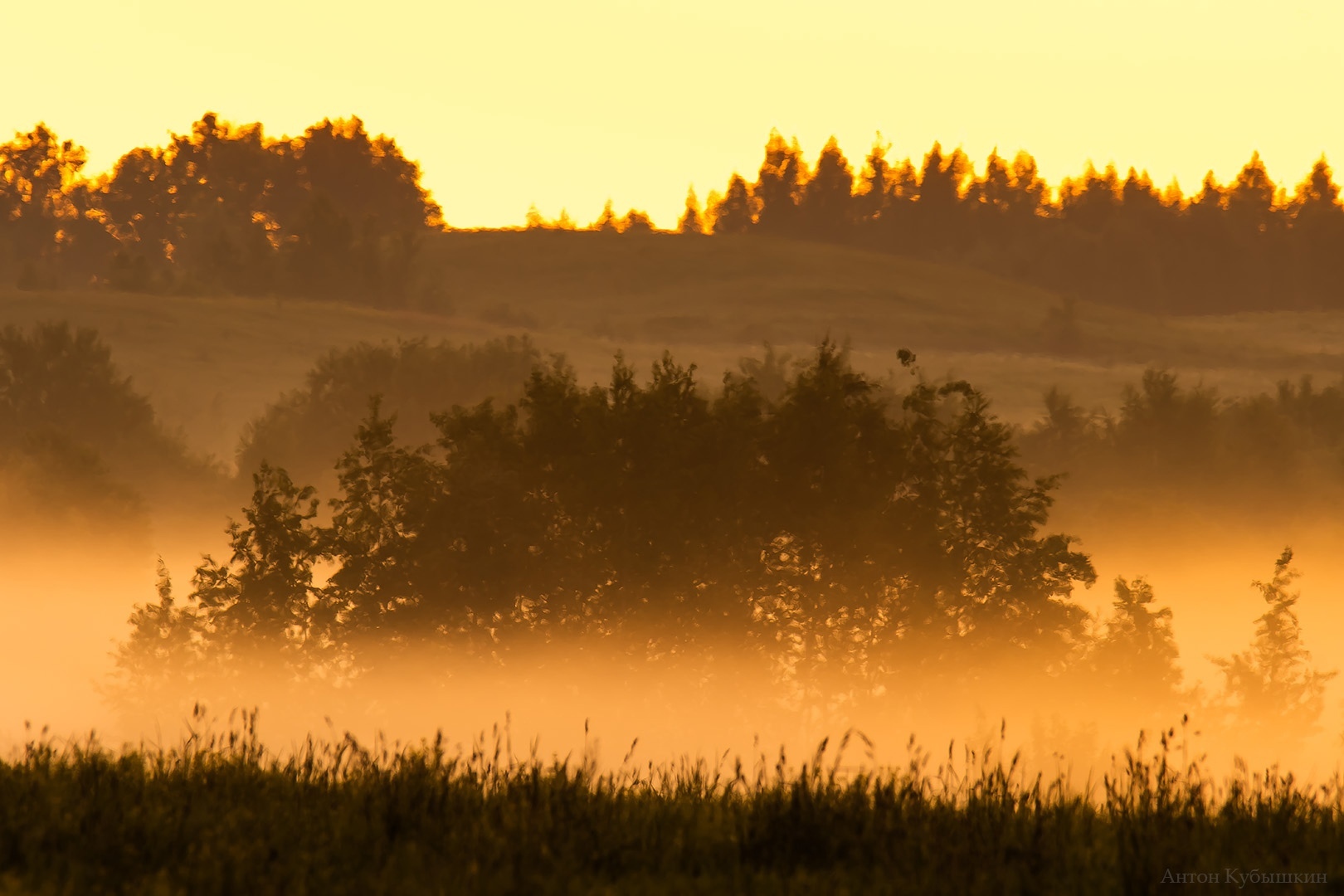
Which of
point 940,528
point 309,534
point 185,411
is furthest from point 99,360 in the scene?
point 940,528

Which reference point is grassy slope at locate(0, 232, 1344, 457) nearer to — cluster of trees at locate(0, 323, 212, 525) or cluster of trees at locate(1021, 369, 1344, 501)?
cluster of trees at locate(0, 323, 212, 525)

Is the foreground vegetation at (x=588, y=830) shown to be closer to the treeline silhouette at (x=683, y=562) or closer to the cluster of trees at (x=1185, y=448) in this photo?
the treeline silhouette at (x=683, y=562)

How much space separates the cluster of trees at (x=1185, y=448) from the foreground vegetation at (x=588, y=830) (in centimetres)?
9347

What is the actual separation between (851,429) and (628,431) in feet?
22.1

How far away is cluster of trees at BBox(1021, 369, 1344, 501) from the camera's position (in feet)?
333

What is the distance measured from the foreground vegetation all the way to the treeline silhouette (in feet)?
104

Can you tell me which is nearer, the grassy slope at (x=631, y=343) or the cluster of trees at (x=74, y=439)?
the cluster of trees at (x=74, y=439)

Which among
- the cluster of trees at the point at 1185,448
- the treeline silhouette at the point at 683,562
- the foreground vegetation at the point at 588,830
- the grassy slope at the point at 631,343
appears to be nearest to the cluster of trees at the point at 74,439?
the grassy slope at the point at 631,343

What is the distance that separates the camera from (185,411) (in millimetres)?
131875

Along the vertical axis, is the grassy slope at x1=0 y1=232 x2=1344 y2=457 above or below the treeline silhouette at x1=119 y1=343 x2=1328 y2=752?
above

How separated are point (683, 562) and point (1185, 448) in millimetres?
71985

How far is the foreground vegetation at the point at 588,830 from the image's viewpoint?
6973 mm

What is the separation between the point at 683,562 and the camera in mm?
43281

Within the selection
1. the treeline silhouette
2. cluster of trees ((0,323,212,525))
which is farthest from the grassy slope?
the treeline silhouette
